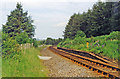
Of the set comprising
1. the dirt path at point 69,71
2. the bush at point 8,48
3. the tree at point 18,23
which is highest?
the tree at point 18,23

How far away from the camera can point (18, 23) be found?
32.7 metres

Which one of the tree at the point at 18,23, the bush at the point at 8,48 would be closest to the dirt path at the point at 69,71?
the bush at the point at 8,48

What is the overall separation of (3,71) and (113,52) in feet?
26.6

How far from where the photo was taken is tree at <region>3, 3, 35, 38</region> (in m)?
31.8

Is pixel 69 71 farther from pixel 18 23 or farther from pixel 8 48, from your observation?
pixel 18 23

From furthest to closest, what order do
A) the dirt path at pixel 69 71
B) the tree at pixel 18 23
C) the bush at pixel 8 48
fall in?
the tree at pixel 18 23 < the bush at pixel 8 48 < the dirt path at pixel 69 71

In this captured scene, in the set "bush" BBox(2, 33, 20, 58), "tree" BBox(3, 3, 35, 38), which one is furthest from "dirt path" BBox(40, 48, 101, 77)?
"tree" BBox(3, 3, 35, 38)

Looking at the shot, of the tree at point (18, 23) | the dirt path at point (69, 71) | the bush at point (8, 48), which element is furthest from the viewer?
the tree at point (18, 23)

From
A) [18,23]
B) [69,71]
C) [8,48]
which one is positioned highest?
[18,23]

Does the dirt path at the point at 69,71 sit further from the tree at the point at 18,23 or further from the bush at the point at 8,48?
the tree at the point at 18,23

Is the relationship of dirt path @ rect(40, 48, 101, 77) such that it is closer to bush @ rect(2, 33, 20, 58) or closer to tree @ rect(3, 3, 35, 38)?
bush @ rect(2, 33, 20, 58)

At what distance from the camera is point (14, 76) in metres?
6.59

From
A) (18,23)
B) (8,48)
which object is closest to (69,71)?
(8,48)

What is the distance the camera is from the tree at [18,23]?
31781 mm
